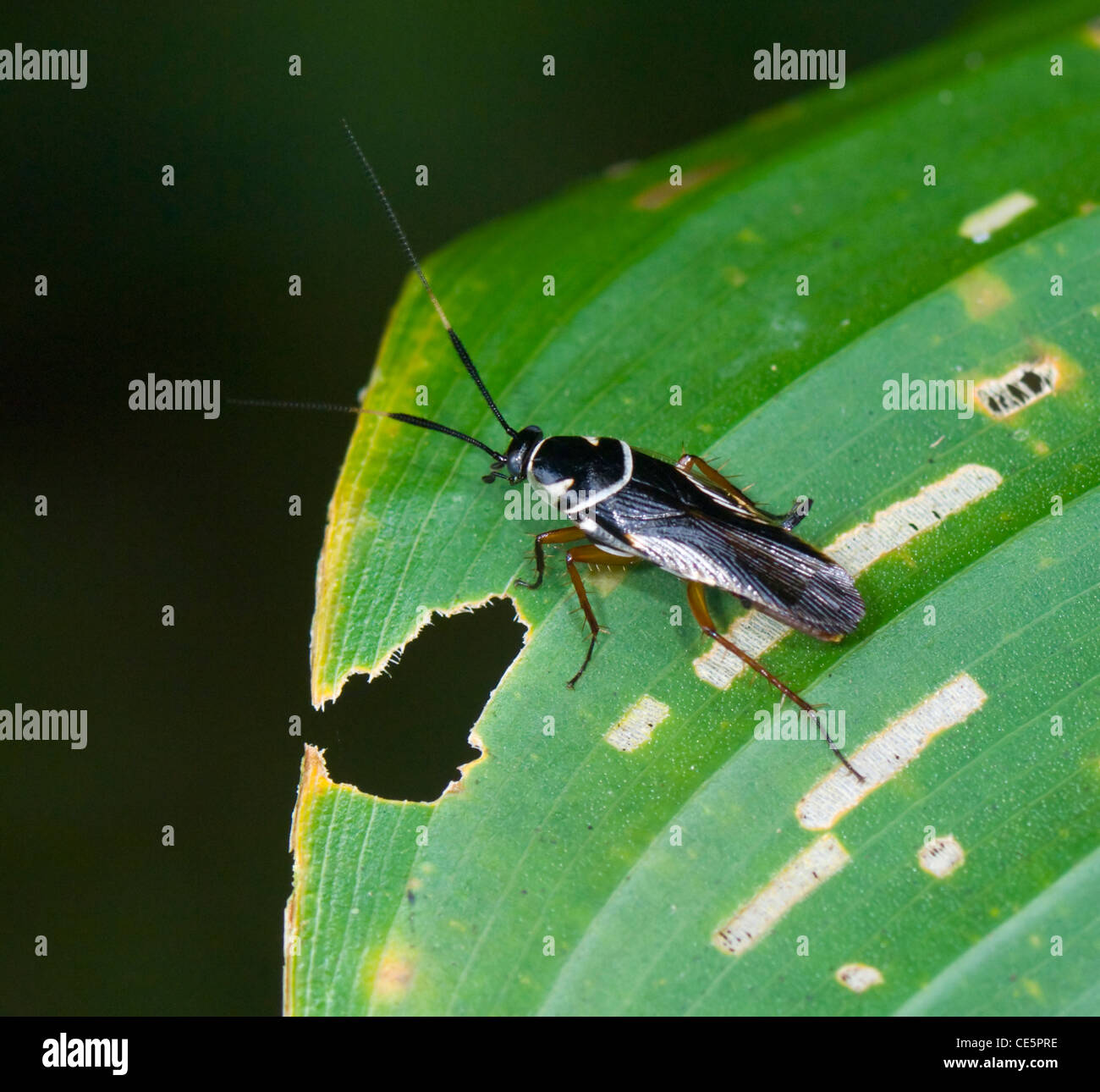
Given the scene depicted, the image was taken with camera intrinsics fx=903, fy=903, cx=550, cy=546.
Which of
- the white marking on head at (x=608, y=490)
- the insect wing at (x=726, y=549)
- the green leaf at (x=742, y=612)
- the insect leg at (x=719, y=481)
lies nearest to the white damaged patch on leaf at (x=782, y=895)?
the green leaf at (x=742, y=612)

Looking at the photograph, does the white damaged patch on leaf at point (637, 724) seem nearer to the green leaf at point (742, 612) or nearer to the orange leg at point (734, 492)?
the green leaf at point (742, 612)

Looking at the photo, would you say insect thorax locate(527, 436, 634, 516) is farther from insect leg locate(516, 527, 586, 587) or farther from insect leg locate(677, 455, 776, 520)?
insect leg locate(677, 455, 776, 520)

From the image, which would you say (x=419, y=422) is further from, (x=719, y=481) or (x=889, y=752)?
(x=889, y=752)

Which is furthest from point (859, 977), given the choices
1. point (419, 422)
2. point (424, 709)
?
point (419, 422)

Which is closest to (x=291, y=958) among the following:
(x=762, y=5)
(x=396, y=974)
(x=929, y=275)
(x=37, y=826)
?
(x=396, y=974)

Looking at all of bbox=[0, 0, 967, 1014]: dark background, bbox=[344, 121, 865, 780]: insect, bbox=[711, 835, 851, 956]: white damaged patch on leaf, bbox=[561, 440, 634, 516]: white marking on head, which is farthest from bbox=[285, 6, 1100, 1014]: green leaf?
bbox=[0, 0, 967, 1014]: dark background

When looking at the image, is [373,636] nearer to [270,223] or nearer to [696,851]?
[696,851]
